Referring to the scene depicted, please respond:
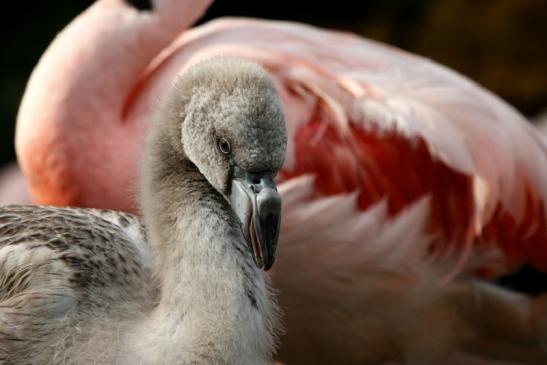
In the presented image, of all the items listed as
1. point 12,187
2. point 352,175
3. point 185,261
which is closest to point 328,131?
point 352,175

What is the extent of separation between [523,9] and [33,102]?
485cm

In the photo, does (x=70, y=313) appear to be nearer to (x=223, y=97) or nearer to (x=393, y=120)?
(x=223, y=97)

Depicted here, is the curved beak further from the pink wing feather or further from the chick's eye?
the pink wing feather

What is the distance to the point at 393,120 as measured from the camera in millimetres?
3904

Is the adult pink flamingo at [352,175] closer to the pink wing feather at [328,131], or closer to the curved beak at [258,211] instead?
the pink wing feather at [328,131]

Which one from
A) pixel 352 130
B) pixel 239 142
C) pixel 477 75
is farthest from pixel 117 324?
pixel 477 75

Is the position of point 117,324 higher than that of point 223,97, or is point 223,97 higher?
point 223,97

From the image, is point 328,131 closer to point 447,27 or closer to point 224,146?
point 224,146

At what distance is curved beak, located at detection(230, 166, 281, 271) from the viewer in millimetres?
2506

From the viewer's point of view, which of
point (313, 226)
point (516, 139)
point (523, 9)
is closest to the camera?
point (313, 226)

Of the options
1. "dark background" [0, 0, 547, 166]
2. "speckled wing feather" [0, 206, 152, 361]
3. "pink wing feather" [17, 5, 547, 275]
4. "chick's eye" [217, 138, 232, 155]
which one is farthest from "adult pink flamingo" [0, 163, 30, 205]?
"chick's eye" [217, 138, 232, 155]

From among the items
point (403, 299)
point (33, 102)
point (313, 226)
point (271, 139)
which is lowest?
point (403, 299)

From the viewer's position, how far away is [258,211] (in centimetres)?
251

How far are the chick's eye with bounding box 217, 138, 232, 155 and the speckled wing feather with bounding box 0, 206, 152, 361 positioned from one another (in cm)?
45
